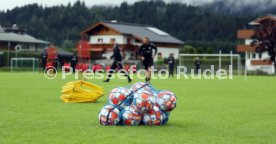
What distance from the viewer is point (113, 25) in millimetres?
91875

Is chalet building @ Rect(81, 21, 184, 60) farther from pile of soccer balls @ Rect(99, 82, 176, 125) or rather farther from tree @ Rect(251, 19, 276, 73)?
pile of soccer balls @ Rect(99, 82, 176, 125)

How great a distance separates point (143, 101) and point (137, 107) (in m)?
0.16

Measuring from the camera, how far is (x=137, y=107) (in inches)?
375

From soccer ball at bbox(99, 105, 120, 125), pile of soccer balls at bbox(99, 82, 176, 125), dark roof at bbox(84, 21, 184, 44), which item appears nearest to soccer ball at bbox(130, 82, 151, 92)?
pile of soccer balls at bbox(99, 82, 176, 125)

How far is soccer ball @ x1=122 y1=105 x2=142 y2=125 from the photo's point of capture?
9.51m

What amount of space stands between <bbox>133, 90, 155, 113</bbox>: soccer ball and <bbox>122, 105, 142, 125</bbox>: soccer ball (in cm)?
9

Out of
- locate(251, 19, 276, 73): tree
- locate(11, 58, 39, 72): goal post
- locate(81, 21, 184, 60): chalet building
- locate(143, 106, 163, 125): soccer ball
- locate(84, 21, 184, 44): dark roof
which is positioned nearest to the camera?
locate(143, 106, 163, 125): soccer ball

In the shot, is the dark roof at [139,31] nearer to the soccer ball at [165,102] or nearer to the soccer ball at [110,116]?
the soccer ball at [165,102]

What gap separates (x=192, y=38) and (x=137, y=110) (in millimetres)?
140017

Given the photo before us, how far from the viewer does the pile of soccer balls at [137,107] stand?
31.1 ft

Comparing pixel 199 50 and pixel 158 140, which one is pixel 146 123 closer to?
pixel 158 140

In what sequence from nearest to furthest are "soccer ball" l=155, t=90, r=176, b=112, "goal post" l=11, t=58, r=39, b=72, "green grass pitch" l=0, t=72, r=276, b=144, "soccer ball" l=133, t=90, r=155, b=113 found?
"green grass pitch" l=0, t=72, r=276, b=144 → "soccer ball" l=133, t=90, r=155, b=113 → "soccer ball" l=155, t=90, r=176, b=112 → "goal post" l=11, t=58, r=39, b=72

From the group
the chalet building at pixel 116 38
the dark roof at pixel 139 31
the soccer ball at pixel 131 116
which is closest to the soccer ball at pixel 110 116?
the soccer ball at pixel 131 116

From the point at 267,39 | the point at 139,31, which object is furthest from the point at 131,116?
the point at 139,31
